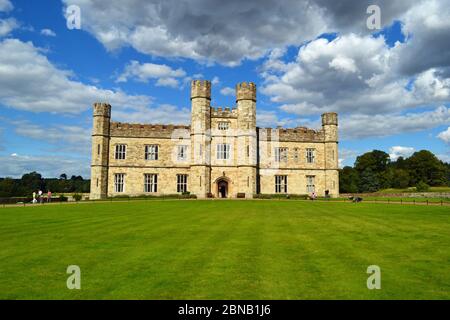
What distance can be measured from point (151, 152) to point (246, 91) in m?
13.5

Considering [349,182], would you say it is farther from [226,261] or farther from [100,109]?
[226,261]

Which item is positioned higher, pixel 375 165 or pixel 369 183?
pixel 375 165

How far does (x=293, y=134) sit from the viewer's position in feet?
144

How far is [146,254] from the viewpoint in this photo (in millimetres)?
8562

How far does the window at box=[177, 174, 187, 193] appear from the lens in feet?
137

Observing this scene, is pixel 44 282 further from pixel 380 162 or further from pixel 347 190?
pixel 380 162

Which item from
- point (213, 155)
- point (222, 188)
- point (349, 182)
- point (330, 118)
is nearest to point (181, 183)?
point (222, 188)

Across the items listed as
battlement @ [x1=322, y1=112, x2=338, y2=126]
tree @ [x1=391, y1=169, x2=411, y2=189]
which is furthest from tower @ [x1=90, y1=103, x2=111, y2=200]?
tree @ [x1=391, y1=169, x2=411, y2=189]

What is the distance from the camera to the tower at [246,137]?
38.9 meters

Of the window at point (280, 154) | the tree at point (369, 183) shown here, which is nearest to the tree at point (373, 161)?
the tree at point (369, 183)

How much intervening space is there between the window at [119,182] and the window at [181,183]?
646 cm

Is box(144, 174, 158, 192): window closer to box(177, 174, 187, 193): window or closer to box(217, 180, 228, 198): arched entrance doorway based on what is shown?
box(177, 174, 187, 193): window
